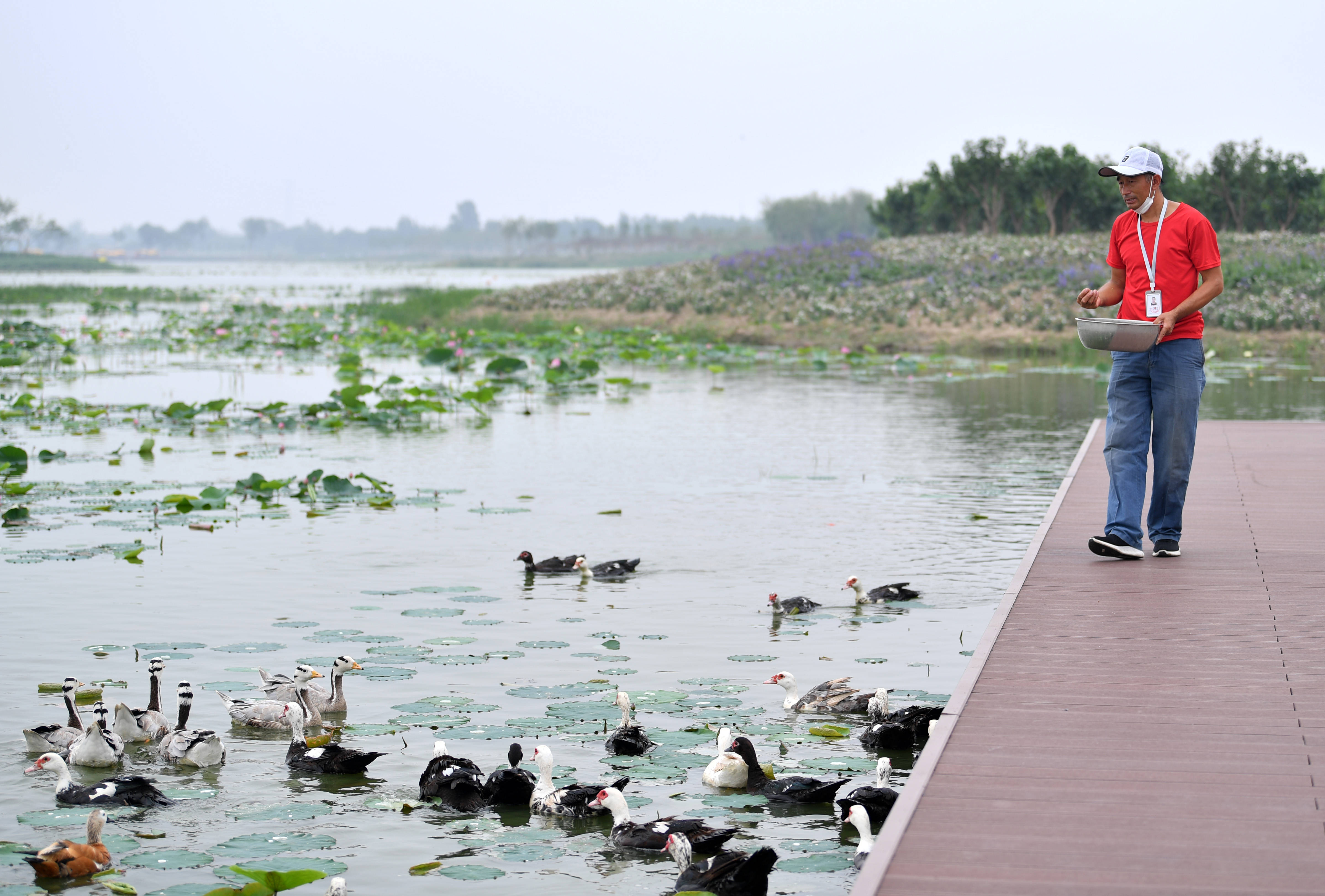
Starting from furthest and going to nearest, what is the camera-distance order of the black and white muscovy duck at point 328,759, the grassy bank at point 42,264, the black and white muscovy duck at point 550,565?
the grassy bank at point 42,264 < the black and white muscovy duck at point 550,565 < the black and white muscovy duck at point 328,759

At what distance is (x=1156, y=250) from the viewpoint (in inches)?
310

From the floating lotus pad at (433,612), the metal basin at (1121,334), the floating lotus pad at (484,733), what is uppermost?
the metal basin at (1121,334)

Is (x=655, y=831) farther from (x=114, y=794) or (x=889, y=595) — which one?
(x=889, y=595)

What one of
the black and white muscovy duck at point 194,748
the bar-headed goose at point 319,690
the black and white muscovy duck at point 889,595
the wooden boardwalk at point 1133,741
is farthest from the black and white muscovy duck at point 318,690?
the black and white muscovy duck at point 889,595

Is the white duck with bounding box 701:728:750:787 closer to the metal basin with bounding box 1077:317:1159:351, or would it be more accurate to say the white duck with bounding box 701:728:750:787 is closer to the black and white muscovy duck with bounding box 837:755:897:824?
the black and white muscovy duck with bounding box 837:755:897:824

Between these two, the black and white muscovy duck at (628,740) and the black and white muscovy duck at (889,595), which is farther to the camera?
the black and white muscovy duck at (889,595)

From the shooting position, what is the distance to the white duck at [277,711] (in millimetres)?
7250

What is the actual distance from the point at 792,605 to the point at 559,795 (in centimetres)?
389

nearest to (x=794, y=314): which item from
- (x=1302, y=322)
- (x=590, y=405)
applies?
(x=1302, y=322)

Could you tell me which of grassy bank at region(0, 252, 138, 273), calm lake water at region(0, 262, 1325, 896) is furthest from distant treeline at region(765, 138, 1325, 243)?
grassy bank at region(0, 252, 138, 273)

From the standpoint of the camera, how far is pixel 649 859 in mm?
5648

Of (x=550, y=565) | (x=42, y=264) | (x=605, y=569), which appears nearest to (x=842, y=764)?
(x=605, y=569)

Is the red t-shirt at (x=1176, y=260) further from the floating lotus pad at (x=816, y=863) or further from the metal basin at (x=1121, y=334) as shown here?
the floating lotus pad at (x=816, y=863)

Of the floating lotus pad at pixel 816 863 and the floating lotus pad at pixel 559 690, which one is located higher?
the floating lotus pad at pixel 559 690
